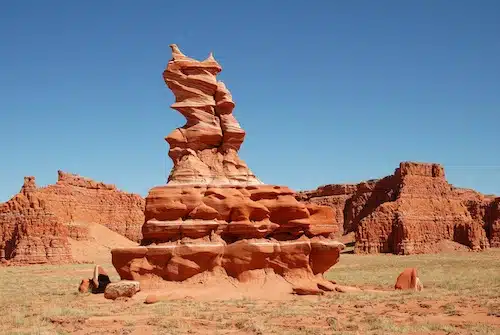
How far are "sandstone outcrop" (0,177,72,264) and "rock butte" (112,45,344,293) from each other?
40.7 meters

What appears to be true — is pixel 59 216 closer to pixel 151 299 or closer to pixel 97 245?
pixel 97 245

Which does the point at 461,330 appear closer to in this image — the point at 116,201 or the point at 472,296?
the point at 472,296

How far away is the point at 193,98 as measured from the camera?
23.2 meters

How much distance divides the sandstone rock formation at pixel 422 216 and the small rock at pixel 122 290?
5872 cm

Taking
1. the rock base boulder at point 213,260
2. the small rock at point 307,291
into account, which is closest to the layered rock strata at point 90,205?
the rock base boulder at point 213,260

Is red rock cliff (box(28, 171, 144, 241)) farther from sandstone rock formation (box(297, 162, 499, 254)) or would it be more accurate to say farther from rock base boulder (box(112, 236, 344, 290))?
rock base boulder (box(112, 236, 344, 290))

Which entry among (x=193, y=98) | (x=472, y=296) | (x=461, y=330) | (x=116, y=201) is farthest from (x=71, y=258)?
(x=461, y=330)

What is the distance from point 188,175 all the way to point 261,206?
2.85 metres

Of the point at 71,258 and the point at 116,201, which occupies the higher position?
the point at 116,201

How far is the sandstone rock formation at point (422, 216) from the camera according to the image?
78.2 meters

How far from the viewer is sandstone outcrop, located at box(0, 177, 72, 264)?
5891cm

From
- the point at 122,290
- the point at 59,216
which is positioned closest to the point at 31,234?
the point at 59,216

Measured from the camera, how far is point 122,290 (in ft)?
64.7

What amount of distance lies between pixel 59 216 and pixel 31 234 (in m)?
15.6
